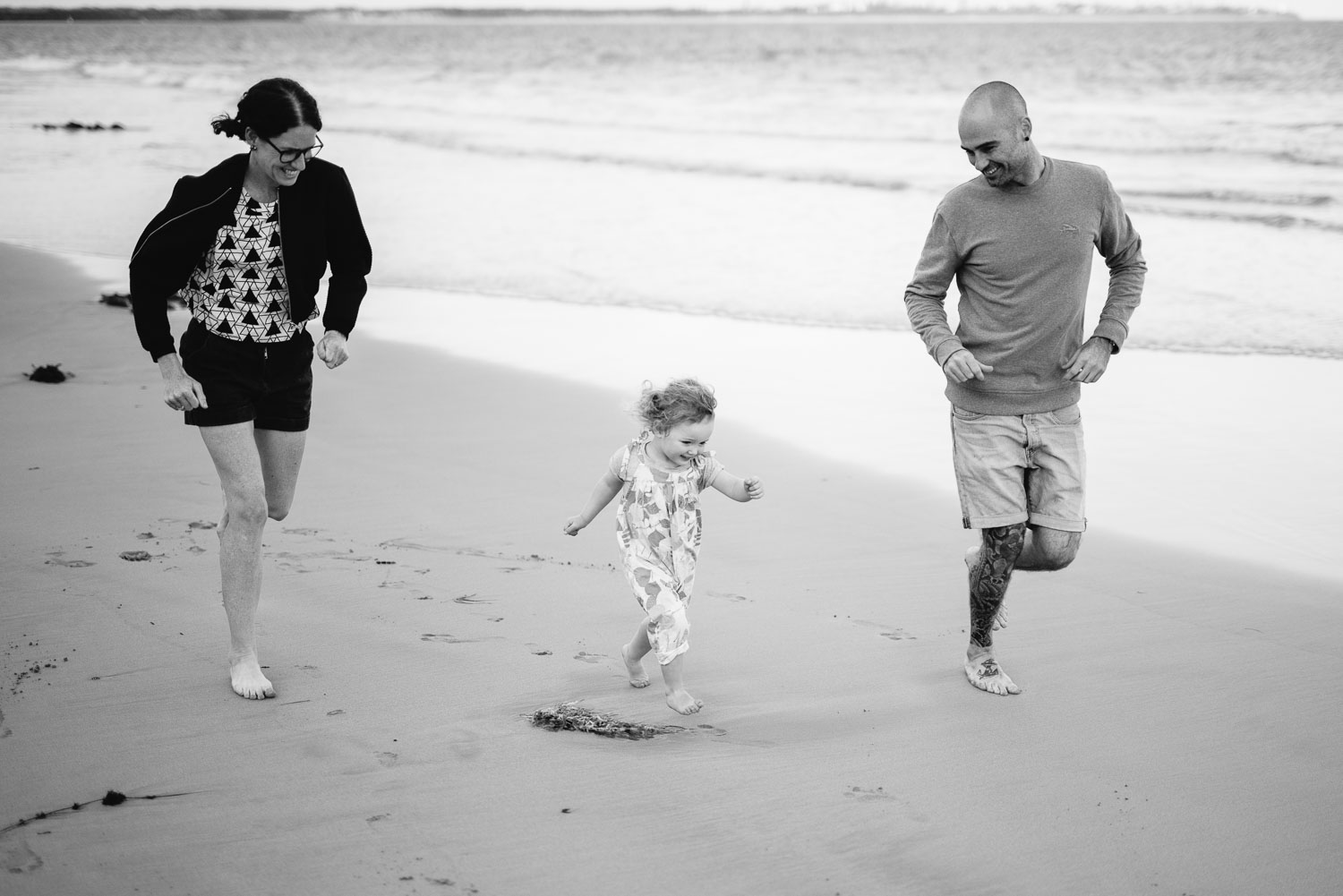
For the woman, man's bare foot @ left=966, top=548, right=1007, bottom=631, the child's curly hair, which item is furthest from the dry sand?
the child's curly hair

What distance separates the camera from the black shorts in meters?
3.71

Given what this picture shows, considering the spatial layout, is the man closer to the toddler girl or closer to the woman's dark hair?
the toddler girl

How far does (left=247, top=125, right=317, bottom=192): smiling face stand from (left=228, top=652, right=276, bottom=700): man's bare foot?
1.54 meters

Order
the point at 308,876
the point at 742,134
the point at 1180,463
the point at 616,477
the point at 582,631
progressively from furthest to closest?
the point at 742,134
the point at 1180,463
the point at 582,631
the point at 616,477
the point at 308,876

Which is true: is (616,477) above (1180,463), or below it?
above

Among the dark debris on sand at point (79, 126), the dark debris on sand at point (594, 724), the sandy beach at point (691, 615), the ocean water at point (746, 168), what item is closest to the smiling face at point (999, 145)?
the sandy beach at point (691, 615)

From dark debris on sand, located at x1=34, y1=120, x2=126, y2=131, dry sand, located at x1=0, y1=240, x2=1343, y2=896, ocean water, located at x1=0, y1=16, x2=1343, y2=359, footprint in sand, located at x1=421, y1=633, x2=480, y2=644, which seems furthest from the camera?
dark debris on sand, located at x1=34, y1=120, x2=126, y2=131

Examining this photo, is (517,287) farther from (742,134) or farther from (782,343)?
(742,134)

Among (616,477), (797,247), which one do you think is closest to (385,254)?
(797,247)

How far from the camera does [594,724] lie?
379 centimetres

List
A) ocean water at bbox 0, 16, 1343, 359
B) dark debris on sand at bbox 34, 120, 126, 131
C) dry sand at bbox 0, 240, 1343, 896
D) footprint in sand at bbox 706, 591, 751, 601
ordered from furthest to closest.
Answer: dark debris on sand at bbox 34, 120, 126, 131 → ocean water at bbox 0, 16, 1343, 359 → footprint in sand at bbox 706, 591, 751, 601 → dry sand at bbox 0, 240, 1343, 896

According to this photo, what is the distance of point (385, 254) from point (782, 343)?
5.68 metres

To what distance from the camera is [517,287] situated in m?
12.0

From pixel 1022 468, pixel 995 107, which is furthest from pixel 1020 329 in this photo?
pixel 995 107
